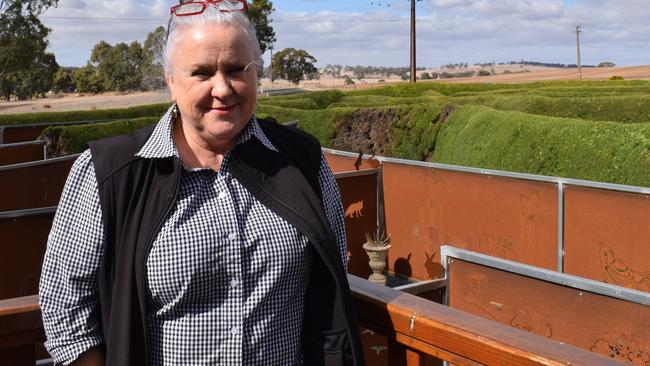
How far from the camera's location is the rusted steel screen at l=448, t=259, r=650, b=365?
10.9ft

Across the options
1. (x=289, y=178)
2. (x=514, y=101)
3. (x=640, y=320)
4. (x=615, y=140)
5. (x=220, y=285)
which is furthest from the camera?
(x=514, y=101)

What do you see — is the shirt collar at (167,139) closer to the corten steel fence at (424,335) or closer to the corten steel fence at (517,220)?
the corten steel fence at (424,335)

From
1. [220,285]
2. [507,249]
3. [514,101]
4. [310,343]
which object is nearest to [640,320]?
[310,343]

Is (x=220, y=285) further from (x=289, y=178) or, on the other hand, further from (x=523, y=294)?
(x=523, y=294)

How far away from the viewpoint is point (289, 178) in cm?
183

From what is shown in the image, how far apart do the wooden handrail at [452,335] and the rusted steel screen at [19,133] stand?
58.1 feet

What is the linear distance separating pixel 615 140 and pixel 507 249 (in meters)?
2.35

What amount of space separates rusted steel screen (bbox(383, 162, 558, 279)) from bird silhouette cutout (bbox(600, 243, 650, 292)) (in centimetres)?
59

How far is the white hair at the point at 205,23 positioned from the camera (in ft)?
5.85

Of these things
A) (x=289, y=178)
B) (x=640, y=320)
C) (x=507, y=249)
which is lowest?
(x=507, y=249)

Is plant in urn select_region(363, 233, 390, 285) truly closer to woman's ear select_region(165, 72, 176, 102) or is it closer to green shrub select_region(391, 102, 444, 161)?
green shrub select_region(391, 102, 444, 161)

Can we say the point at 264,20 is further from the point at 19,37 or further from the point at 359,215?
the point at 359,215

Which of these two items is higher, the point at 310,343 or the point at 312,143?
the point at 312,143

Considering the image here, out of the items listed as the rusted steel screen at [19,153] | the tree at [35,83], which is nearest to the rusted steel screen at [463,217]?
the rusted steel screen at [19,153]
